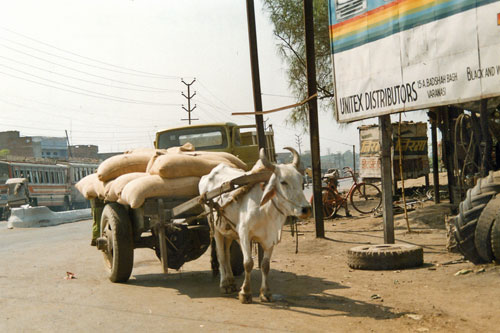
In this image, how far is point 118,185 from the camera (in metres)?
8.25

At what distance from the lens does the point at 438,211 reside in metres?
14.1

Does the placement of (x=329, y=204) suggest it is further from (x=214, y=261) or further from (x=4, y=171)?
(x=4, y=171)

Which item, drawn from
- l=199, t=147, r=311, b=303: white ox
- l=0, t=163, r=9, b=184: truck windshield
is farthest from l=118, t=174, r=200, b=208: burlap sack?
l=0, t=163, r=9, b=184: truck windshield

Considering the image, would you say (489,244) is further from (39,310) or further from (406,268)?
(39,310)

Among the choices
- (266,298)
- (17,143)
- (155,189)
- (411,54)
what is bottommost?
(266,298)

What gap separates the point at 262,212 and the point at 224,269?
3.98 ft

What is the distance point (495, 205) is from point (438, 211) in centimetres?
675

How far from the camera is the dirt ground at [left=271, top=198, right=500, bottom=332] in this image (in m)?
5.69

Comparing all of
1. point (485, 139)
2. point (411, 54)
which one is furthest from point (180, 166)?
point (485, 139)

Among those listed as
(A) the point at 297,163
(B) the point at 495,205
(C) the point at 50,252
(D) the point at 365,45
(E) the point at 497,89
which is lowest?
(C) the point at 50,252

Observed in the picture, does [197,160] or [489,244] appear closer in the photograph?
[489,244]

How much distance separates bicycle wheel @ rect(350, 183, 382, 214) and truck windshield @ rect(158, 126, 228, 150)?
641 cm

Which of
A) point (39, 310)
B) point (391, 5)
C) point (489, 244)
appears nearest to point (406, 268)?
point (489, 244)

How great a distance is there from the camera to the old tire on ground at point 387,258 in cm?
869
